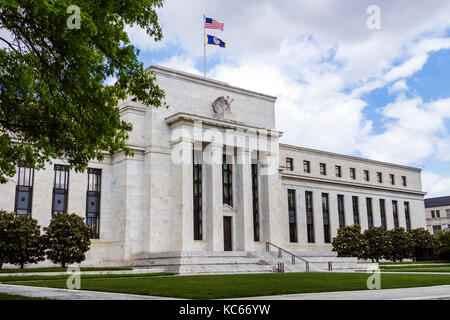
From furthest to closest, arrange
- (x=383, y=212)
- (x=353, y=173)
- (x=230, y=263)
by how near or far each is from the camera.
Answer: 1. (x=383, y=212)
2. (x=353, y=173)
3. (x=230, y=263)

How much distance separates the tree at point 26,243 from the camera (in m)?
34.4

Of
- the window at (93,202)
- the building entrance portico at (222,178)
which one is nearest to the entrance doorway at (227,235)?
the building entrance portico at (222,178)

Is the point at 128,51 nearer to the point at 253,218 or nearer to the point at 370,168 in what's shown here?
the point at 253,218

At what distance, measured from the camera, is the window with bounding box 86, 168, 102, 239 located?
43.2 m

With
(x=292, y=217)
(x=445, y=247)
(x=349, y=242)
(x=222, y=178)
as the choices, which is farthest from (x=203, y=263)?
(x=445, y=247)

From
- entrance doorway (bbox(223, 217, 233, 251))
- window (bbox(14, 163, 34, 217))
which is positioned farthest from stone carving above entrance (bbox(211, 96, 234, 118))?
window (bbox(14, 163, 34, 217))

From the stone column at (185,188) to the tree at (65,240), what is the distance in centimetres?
913

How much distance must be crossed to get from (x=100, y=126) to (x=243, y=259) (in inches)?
1017

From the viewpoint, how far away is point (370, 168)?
70.8 m

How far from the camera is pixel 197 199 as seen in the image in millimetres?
46625

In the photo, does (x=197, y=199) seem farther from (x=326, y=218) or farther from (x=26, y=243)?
(x=326, y=218)

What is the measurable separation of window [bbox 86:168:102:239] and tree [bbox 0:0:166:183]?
25.8 meters

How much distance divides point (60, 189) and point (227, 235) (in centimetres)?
1710
